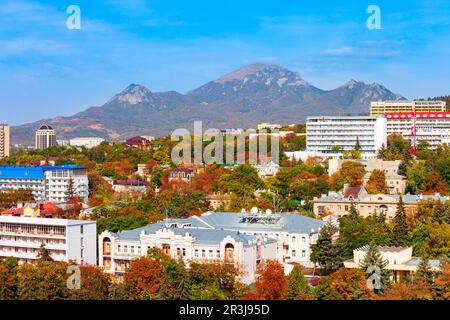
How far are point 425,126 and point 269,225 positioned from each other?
123 ft

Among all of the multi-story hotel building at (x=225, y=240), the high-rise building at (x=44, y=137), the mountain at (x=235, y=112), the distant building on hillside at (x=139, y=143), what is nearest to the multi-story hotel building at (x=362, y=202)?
the multi-story hotel building at (x=225, y=240)

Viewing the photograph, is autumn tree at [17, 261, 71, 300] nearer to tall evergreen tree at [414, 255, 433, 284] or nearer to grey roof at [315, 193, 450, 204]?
tall evergreen tree at [414, 255, 433, 284]

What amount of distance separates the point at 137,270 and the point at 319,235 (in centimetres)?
855

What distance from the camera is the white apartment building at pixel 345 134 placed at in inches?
2355

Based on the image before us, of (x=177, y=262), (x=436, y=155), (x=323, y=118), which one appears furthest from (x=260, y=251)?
(x=323, y=118)

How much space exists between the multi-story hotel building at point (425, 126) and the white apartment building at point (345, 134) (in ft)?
12.3

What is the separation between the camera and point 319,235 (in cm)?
2784

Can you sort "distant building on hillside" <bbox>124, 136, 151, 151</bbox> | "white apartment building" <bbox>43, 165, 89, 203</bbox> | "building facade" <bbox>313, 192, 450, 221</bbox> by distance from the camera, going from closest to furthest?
"building facade" <bbox>313, 192, 450, 221</bbox> < "white apartment building" <bbox>43, 165, 89, 203</bbox> < "distant building on hillside" <bbox>124, 136, 151, 151</bbox>

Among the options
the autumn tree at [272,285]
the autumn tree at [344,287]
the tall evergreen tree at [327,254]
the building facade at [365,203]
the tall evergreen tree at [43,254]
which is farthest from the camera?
the building facade at [365,203]

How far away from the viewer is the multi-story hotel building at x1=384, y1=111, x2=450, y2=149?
200 feet

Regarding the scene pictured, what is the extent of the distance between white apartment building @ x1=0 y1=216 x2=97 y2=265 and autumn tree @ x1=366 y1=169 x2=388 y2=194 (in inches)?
735

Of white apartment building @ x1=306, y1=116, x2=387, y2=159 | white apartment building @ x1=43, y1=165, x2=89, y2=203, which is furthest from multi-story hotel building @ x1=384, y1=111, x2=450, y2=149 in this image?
white apartment building @ x1=43, y1=165, x2=89, y2=203

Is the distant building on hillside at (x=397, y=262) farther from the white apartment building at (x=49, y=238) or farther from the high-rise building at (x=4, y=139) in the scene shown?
the high-rise building at (x=4, y=139)

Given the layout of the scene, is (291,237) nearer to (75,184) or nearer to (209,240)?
(209,240)
